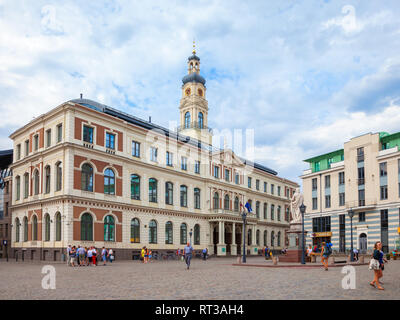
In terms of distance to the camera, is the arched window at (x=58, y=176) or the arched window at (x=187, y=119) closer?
the arched window at (x=58, y=176)

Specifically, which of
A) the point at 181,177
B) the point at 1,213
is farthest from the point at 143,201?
the point at 1,213

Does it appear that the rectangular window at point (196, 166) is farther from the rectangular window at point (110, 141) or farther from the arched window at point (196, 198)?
the rectangular window at point (110, 141)

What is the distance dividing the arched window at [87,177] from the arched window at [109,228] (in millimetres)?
3873

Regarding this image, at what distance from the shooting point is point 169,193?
2144 inches

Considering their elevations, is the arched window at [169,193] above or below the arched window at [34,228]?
above

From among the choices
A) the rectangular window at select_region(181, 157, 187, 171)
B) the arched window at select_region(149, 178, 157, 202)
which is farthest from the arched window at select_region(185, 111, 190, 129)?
the arched window at select_region(149, 178, 157, 202)

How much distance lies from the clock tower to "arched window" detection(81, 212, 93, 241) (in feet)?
98.4

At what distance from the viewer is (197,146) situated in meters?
60.7

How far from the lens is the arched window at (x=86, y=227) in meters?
42.1

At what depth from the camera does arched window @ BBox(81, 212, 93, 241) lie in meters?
42.1

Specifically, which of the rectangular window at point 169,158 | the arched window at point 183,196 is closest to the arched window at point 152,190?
the rectangular window at point 169,158
